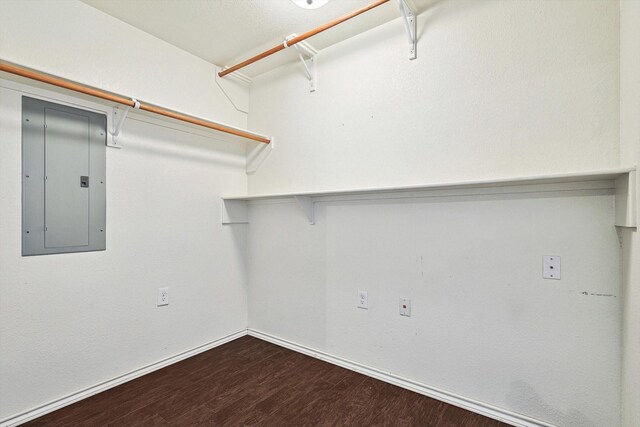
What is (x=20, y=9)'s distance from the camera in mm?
1590

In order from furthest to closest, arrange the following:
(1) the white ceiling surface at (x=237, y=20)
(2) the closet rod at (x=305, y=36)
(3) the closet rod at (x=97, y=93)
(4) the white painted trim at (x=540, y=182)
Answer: (1) the white ceiling surface at (x=237, y=20), (2) the closet rod at (x=305, y=36), (3) the closet rod at (x=97, y=93), (4) the white painted trim at (x=540, y=182)

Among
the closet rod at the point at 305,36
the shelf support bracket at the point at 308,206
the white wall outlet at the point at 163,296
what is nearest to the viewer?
the closet rod at the point at 305,36

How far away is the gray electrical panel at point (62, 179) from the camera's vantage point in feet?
5.31

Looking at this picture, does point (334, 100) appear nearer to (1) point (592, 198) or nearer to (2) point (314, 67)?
(2) point (314, 67)

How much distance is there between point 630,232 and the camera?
3.88ft

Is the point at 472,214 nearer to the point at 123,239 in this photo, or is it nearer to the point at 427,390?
the point at 427,390

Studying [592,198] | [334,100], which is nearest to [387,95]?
[334,100]

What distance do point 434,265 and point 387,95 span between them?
111cm

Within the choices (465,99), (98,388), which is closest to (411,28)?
(465,99)

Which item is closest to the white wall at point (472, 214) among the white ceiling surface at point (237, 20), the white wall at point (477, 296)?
the white wall at point (477, 296)

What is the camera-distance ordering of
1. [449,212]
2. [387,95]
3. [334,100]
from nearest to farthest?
[449,212]
[387,95]
[334,100]

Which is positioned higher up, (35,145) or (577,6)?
(577,6)

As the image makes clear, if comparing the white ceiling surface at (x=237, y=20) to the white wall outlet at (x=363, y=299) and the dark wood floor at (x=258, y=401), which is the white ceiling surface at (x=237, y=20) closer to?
the white wall outlet at (x=363, y=299)

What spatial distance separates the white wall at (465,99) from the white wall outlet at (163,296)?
122 cm
